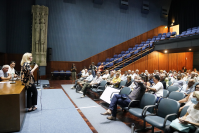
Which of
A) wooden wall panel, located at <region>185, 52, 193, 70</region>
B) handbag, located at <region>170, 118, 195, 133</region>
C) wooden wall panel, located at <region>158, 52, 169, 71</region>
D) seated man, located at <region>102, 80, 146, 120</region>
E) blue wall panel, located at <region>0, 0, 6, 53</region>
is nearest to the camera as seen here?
handbag, located at <region>170, 118, 195, 133</region>

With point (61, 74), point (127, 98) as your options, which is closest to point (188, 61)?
point (61, 74)

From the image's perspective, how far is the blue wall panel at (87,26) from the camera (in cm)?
1134

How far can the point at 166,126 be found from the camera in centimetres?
211

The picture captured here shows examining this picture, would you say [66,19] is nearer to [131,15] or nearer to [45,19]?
[45,19]

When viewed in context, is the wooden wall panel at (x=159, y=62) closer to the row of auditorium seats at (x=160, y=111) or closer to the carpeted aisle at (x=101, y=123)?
the carpeted aisle at (x=101, y=123)

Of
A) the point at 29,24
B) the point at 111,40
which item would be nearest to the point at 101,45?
the point at 111,40

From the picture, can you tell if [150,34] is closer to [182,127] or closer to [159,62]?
[159,62]

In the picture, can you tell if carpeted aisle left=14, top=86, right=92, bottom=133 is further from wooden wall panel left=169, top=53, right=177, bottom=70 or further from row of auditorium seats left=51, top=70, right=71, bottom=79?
wooden wall panel left=169, top=53, right=177, bottom=70

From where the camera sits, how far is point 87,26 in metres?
12.2

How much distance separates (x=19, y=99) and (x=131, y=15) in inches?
524

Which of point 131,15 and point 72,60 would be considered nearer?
point 72,60

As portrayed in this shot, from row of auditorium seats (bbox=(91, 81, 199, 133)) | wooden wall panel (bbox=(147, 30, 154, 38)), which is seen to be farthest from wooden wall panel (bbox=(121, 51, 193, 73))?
row of auditorium seats (bbox=(91, 81, 199, 133))

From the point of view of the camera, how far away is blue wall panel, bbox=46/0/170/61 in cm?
1134

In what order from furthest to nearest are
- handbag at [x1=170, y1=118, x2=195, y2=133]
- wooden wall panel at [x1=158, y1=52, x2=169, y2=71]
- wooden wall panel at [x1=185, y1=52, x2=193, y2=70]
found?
1. wooden wall panel at [x1=185, y1=52, x2=193, y2=70]
2. wooden wall panel at [x1=158, y1=52, x2=169, y2=71]
3. handbag at [x1=170, y1=118, x2=195, y2=133]
